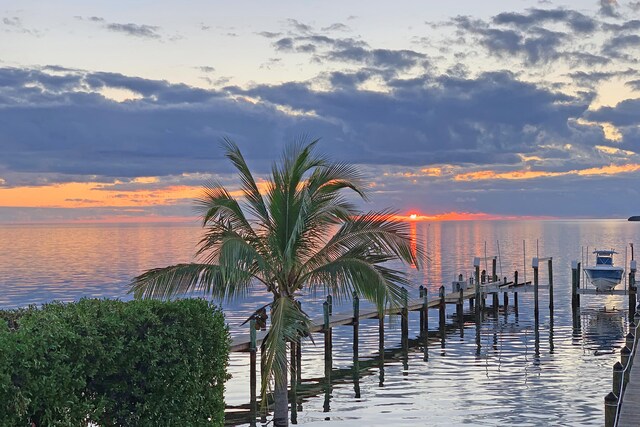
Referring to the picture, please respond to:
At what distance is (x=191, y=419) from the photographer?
1495cm

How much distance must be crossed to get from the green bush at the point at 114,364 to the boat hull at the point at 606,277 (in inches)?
1975

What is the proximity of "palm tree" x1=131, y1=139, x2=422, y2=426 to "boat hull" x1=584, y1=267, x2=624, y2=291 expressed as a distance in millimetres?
45780

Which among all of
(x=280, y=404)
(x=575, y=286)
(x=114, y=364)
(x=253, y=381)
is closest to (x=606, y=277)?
(x=575, y=286)

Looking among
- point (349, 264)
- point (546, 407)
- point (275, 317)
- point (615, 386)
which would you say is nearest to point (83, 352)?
point (275, 317)

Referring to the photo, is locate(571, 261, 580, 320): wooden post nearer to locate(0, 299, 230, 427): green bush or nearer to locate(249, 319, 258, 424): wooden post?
locate(249, 319, 258, 424): wooden post

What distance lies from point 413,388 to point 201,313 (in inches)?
767

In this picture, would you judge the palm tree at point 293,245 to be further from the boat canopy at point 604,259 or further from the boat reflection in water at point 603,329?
the boat canopy at point 604,259

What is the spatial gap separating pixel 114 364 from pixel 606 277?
5366cm

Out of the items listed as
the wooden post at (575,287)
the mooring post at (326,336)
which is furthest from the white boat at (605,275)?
the mooring post at (326,336)

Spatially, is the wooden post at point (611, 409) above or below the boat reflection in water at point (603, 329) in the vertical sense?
above

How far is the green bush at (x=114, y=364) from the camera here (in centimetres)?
1159

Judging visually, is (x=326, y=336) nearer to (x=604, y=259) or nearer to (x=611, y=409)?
(x=611, y=409)

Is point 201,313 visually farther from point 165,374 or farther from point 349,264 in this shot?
point 349,264

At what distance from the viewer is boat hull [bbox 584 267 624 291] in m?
60.5
